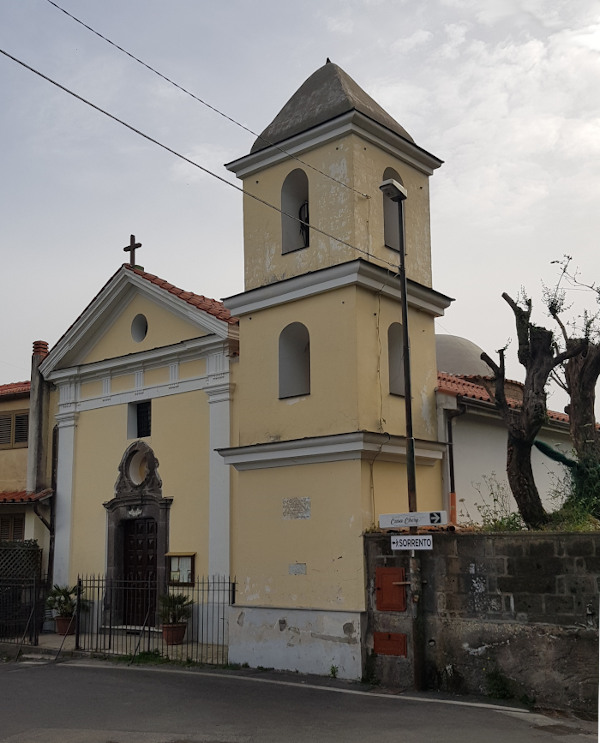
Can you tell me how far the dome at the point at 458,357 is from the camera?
24.0 m

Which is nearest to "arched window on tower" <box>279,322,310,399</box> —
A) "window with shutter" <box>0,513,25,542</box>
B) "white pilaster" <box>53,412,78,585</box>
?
"white pilaster" <box>53,412,78,585</box>

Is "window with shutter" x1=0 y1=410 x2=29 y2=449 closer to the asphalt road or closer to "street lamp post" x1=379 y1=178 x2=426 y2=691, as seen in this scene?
the asphalt road

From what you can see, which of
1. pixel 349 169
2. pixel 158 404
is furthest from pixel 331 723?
pixel 158 404

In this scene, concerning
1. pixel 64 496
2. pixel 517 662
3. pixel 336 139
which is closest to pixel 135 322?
pixel 64 496

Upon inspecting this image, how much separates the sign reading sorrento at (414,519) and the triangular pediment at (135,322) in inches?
231

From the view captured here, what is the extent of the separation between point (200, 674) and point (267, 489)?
306cm

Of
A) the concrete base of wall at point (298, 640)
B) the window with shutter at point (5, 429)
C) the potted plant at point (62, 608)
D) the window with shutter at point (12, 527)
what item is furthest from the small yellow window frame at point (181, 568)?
the window with shutter at point (5, 429)

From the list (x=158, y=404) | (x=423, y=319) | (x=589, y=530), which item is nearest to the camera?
(x=589, y=530)

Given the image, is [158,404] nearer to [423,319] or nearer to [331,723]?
[423,319]

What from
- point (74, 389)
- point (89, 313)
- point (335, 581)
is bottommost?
point (335, 581)

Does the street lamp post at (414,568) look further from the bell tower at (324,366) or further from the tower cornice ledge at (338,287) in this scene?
the tower cornice ledge at (338,287)

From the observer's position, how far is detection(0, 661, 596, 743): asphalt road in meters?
9.02

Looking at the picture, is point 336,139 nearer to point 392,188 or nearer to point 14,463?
point 392,188

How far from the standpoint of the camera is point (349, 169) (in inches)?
549
